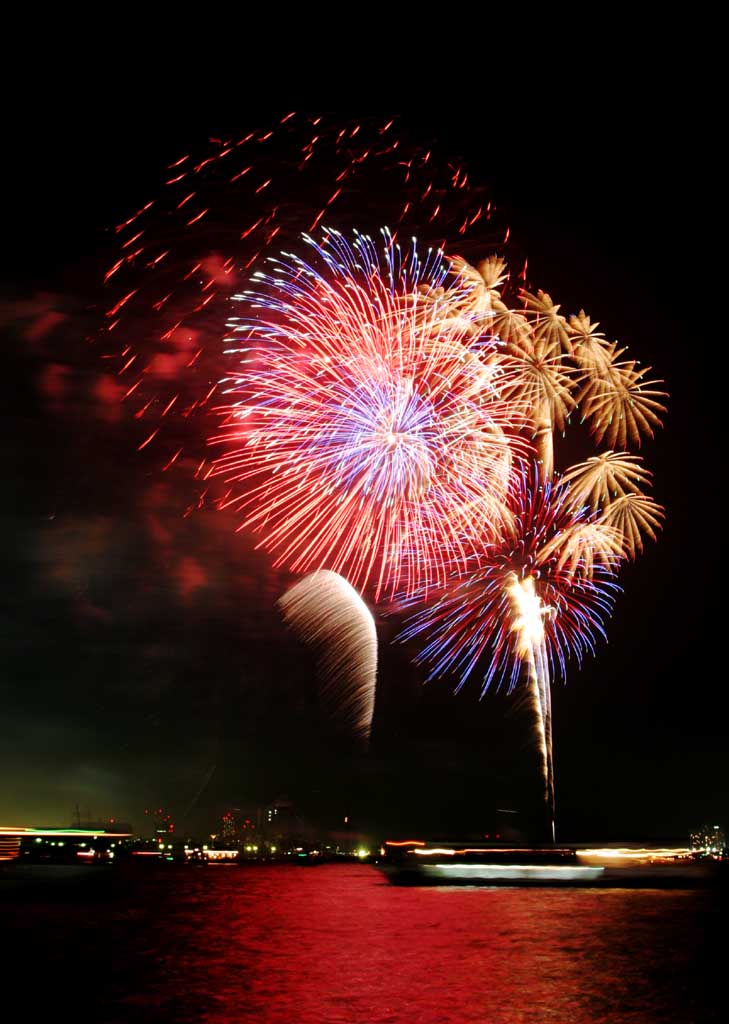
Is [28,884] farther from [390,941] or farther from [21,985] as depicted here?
[21,985]

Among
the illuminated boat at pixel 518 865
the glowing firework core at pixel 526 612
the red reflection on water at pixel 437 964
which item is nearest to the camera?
the red reflection on water at pixel 437 964

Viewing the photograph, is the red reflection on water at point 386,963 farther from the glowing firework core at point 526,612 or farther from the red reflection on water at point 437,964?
the glowing firework core at point 526,612

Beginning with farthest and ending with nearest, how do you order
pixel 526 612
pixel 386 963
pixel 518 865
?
1. pixel 518 865
2. pixel 526 612
3. pixel 386 963

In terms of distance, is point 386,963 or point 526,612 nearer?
point 386,963

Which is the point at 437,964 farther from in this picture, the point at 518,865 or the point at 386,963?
the point at 518,865

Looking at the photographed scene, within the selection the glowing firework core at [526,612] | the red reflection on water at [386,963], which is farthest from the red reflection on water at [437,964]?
the glowing firework core at [526,612]

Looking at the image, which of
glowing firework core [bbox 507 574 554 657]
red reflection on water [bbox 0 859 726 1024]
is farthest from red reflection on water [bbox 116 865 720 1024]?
glowing firework core [bbox 507 574 554 657]

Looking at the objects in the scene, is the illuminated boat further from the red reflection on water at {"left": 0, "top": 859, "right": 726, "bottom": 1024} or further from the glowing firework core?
the glowing firework core

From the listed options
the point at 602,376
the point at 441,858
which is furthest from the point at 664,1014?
the point at 441,858

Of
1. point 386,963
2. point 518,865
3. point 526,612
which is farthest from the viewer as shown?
point 518,865

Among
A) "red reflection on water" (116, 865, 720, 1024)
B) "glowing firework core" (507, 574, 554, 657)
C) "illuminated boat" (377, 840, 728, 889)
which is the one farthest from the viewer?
"illuminated boat" (377, 840, 728, 889)

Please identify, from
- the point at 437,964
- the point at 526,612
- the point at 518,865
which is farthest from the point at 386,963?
the point at 518,865

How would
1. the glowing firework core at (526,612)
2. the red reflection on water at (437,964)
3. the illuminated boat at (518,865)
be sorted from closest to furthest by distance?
the red reflection on water at (437,964)
the glowing firework core at (526,612)
the illuminated boat at (518,865)
